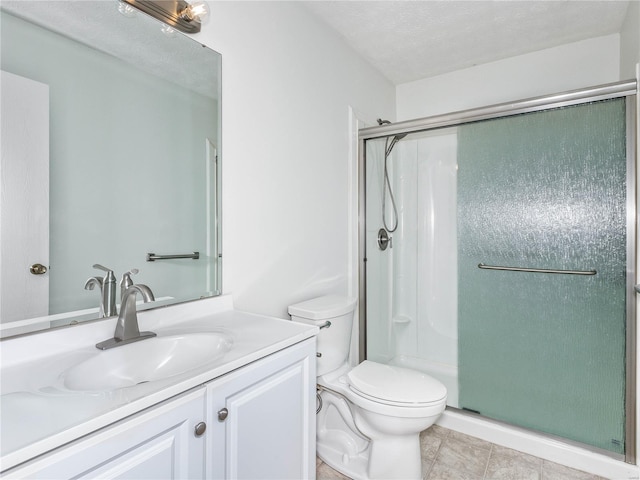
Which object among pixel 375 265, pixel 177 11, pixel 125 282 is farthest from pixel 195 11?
pixel 375 265

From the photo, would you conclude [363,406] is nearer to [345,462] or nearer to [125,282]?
[345,462]

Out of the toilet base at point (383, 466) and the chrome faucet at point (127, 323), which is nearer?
the chrome faucet at point (127, 323)

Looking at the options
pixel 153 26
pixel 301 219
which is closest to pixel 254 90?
pixel 153 26

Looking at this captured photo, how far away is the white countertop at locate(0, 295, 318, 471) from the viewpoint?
0.58 metres

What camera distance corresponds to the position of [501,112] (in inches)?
74.9

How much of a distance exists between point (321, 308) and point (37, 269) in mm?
1118

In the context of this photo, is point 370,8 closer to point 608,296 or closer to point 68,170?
point 68,170

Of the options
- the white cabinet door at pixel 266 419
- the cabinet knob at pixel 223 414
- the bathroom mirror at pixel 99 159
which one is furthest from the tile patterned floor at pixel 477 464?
the bathroom mirror at pixel 99 159

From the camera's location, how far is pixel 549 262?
6.03 ft

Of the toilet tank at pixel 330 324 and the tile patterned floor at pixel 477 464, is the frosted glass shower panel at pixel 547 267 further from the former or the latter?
the toilet tank at pixel 330 324

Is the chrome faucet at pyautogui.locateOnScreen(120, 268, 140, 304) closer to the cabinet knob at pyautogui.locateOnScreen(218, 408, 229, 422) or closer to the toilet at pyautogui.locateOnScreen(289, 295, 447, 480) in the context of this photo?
the cabinet knob at pyautogui.locateOnScreen(218, 408, 229, 422)

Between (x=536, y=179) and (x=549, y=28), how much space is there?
3.51ft

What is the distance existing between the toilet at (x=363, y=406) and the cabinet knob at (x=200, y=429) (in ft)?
2.87

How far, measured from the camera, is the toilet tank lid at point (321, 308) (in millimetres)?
1672
